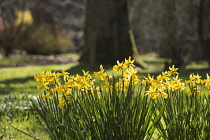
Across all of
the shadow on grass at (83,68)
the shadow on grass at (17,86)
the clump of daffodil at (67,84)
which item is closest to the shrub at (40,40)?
the shadow on grass at (83,68)

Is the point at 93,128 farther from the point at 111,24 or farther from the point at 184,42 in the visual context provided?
the point at 184,42

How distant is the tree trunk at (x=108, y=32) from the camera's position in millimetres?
12298

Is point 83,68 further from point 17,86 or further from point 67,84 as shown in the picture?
point 67,84

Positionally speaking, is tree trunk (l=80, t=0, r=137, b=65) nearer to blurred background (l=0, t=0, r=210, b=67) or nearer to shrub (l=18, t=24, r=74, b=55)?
blurred background (l=0, t=0, r=210, b=67)

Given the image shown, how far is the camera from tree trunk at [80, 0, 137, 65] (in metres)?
12.3

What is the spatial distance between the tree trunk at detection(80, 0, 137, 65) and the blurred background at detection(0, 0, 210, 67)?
Answer: 11.1 feet

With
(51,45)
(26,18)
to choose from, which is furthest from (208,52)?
(26,18)

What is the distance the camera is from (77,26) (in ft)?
101

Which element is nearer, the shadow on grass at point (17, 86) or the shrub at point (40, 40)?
the shadow on grass at point (17, 86)

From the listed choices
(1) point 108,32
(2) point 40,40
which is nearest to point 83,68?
(1) point 108,32

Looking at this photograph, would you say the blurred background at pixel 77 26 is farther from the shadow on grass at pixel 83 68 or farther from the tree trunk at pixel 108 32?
the shadow on grass at pixel 83 68

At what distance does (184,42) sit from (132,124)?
25.6m

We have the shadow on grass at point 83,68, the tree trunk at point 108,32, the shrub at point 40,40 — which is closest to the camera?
the shadow on grass at point 83,68

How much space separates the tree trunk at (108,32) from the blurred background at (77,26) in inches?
133
